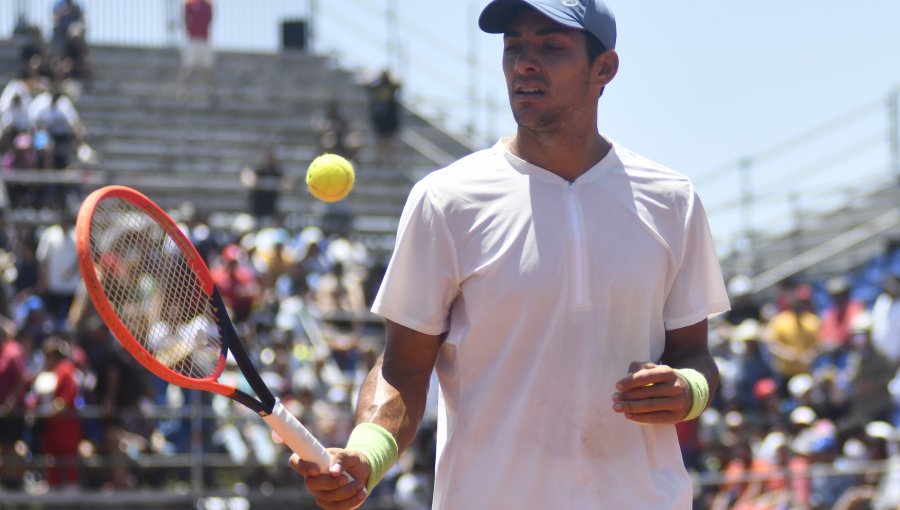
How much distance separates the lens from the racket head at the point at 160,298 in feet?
12.6

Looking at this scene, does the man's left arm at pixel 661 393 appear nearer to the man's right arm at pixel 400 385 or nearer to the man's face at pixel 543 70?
the man's right arm at pixel 400 385

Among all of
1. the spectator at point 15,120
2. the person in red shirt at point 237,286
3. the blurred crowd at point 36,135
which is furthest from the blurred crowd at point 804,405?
the spectator at point 15,120

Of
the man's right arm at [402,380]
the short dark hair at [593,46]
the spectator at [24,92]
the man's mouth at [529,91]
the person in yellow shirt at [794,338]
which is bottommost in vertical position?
the person in yellow shirt at [794,338]

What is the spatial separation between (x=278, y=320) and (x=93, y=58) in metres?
10.0

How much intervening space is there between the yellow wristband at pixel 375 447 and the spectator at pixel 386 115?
54.2ft

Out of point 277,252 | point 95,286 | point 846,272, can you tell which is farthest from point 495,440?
point 846,272

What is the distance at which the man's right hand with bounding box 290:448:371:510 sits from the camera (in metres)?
A: 3.82

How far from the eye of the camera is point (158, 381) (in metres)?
13.6

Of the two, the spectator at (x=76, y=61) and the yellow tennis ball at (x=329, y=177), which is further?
the spectator at (x=76, y=61)

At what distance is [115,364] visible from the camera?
12.7 m

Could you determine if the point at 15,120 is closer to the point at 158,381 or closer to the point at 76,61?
the point at 158,381

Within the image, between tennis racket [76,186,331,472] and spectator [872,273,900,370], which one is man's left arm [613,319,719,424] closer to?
tennis racket [76,186,331,472]

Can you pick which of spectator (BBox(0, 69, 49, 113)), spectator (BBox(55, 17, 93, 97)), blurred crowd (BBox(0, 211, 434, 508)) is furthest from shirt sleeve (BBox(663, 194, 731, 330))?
spectator (BBox(55, 17, 93, 97))

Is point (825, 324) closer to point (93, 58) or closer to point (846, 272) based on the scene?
point (846, 272)
